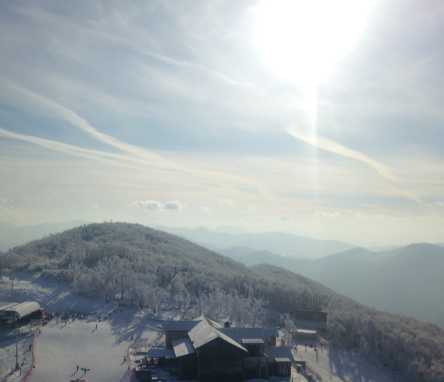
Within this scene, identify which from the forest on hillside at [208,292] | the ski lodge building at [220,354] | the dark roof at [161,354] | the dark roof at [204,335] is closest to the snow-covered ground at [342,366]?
the forest on hillside at [208,292]

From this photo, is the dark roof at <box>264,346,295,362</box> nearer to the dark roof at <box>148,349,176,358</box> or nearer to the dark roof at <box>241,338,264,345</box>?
the dark roof at <box>241,338,264,345</box>

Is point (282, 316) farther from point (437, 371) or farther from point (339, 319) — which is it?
point (437, 371)

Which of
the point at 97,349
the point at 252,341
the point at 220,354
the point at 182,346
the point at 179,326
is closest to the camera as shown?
the point at 220,354

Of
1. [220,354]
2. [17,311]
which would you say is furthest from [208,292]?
[220,354]

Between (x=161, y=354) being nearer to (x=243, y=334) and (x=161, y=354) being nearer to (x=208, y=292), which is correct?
(x=243, y=334)

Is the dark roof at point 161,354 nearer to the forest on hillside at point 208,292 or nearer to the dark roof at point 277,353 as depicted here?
the dark roof at point 277,353

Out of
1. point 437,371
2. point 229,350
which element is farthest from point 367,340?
point 229,350

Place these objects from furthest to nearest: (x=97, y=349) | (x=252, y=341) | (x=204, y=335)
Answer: (x=97, y=349)
(x=252, y=341)
(x=204, y=335)
